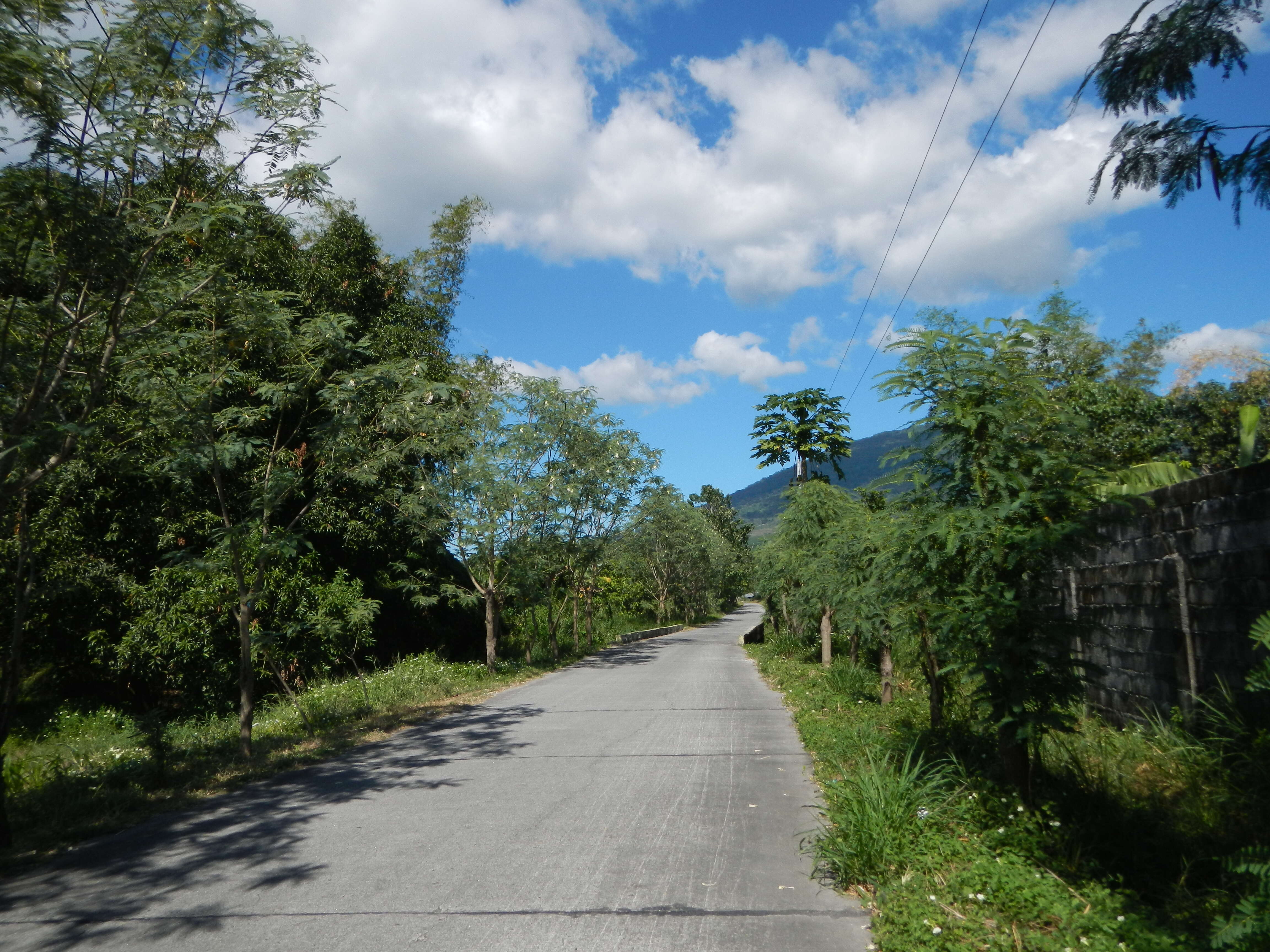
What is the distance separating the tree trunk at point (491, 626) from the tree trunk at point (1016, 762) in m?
15.1

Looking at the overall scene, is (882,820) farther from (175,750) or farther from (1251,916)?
(175,750)

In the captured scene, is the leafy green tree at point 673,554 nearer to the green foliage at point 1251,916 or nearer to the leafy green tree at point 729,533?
the leafy green tree at point 729,533

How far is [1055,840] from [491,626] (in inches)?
656

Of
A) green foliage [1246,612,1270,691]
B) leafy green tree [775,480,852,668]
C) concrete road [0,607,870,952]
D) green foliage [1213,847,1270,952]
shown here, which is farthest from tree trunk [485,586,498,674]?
green foliage [1246,612,1270,691]

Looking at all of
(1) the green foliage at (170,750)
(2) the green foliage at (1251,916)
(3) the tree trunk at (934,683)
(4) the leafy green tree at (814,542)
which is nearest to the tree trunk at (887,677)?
(4) the leafy green tree at (814,542)

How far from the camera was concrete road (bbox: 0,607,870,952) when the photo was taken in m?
4.29

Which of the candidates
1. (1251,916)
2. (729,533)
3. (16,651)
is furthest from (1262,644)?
(729,533)

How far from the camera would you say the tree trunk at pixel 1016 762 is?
531cm

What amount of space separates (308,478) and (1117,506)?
49.4 feet

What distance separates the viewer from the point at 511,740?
33.1ft

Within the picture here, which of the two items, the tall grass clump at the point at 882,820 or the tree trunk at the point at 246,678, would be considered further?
the tree trunk at the point at 246,678

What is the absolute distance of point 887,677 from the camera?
36.7 feet

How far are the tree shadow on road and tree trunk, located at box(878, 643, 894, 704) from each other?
5893mm

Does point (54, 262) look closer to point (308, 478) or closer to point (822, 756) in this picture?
point (822, 756)
